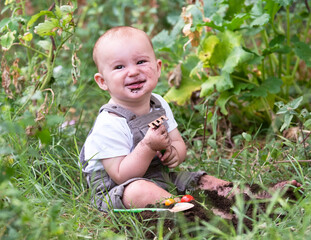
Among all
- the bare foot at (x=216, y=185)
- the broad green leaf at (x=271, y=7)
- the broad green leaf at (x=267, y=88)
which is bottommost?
the bare foot at (x=216, y=185)

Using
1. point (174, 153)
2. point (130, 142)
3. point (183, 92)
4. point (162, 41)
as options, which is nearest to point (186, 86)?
point (183, 92)

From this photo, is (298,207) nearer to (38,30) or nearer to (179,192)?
(179,192)

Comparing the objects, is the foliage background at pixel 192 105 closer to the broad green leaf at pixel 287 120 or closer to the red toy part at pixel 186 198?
the broad green leaf at pixel 287 120

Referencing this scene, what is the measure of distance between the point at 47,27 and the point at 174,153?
991 millimetres

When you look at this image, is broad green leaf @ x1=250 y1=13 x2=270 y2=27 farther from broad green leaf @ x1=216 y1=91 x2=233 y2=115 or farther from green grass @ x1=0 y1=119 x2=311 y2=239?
green grass @ x1=0 y1=119 x2=311 y2=239

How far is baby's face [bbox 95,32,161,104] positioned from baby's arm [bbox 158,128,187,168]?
306 millimetres

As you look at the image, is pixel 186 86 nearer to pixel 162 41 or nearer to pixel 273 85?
pixel 162 41

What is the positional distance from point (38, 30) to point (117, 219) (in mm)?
1154

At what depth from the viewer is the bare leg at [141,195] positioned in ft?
6.85

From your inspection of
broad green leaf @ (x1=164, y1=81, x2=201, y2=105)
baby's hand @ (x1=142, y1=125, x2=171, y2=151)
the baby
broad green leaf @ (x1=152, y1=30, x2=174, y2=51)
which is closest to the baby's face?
the baby

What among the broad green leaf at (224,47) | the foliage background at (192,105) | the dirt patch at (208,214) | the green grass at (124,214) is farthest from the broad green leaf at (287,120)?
the broad green leaf at (224,47)

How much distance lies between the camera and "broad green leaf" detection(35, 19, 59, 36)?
2.47 m

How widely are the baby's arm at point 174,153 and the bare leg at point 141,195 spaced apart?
21cm

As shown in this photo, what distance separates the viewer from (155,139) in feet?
6.96
